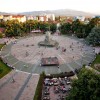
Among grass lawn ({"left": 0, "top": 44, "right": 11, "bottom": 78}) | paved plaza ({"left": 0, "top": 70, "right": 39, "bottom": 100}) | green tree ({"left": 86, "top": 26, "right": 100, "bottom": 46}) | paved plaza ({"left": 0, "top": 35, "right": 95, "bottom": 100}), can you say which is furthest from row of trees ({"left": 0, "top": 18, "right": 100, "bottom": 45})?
grass lawn ({"left": 0, "top": 44, "right": 11, "bottom": 78})

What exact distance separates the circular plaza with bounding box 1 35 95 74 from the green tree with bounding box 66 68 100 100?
2236 centimetres

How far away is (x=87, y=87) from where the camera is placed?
108ft

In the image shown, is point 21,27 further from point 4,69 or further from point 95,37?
point 4,69

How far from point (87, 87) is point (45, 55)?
127 feet

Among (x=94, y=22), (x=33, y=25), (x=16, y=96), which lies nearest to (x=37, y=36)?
(x=33, y=25)

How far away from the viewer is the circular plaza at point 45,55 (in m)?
59.8

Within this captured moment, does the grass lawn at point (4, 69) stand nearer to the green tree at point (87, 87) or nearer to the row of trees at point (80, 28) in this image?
the green tree at point (87, 87)

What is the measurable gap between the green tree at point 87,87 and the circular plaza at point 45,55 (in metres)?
22.4

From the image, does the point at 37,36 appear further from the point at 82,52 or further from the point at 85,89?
the point at 85,89

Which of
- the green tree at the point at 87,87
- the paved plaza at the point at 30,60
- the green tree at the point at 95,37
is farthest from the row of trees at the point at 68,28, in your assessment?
the green tree at the point at 87,87

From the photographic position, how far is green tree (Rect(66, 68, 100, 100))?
32.1 meters

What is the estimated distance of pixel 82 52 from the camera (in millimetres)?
74125

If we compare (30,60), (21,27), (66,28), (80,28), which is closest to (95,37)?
(80,28)

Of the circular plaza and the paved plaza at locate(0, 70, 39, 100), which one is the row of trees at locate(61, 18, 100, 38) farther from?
the paved plaza at locate(0, 70, 39, 100)
